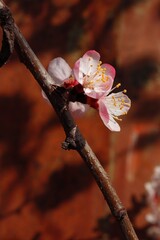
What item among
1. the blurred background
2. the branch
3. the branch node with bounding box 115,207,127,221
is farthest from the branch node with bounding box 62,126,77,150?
the blurred background

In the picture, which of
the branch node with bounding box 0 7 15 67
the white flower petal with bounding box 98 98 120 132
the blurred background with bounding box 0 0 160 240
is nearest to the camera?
the branch node with bounding box 0 7 15 67

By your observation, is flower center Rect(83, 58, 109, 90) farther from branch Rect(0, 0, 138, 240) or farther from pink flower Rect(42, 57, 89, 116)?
branch Rect(0, 0, 138, 240)

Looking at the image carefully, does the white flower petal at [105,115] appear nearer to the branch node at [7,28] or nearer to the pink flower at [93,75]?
the pink flower at [93,75]

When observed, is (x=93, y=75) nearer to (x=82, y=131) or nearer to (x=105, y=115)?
(x=105, y=115)

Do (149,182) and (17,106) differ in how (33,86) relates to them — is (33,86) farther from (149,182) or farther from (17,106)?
(149,182)

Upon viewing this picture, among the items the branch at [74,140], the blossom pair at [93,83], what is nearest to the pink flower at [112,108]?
the blossom pair at [93,83]

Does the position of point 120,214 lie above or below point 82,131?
below

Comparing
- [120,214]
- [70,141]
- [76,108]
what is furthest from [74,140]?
[76,108]
